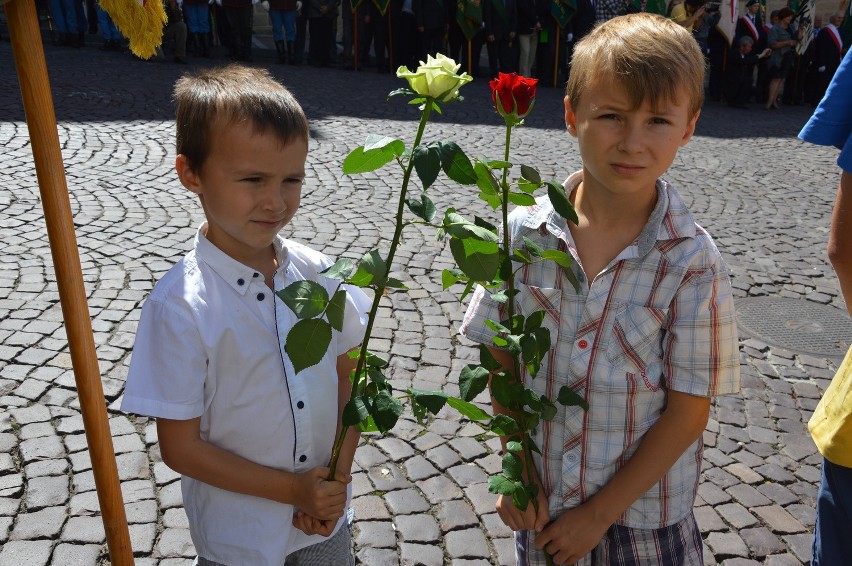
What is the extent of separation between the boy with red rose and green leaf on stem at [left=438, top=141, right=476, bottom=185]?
483 millimetres

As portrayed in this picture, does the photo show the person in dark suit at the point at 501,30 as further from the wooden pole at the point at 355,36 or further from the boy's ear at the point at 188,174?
the boy's ear at the point at 188,174

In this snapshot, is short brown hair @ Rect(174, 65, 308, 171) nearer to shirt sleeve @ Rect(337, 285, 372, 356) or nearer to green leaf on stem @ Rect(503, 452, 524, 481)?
shirt sleeve @ Rect(337, 285, 372, 356)

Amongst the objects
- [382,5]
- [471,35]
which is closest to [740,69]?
[471,35]

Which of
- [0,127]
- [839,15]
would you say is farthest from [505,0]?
[0,127]

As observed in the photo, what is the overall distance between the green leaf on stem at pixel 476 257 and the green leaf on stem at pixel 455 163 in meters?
0.10

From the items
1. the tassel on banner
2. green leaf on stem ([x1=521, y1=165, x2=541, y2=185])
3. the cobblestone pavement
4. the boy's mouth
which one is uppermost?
the tassel on banner

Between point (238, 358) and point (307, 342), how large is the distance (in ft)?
1.43

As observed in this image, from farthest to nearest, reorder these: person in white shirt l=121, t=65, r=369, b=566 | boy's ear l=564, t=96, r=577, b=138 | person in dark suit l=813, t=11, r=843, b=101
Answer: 1. person in dark suit l=813, t=11, r=843, b=101
2. boy's ear l=564, t=96, r=577, b=138
3. person in white shirt l=121, t=65, r=369, b=566

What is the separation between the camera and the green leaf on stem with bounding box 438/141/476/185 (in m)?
1.29

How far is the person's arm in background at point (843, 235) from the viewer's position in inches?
63.5

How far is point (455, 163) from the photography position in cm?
130

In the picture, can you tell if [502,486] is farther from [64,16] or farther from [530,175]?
[64,16]

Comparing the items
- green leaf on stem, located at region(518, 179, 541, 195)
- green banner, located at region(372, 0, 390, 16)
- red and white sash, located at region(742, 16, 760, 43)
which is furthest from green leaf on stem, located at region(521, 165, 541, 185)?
red and white sash, located at region(742, 16, 760, 43)

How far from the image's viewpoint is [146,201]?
6488mm
